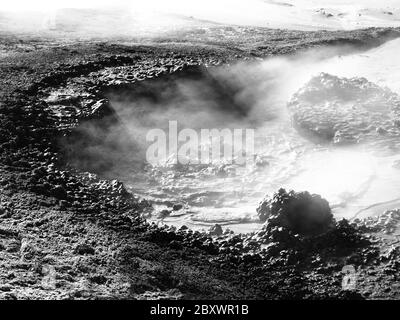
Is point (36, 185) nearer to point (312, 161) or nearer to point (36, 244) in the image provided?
point (36, 244)

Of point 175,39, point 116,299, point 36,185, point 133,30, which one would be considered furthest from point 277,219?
point 133,30

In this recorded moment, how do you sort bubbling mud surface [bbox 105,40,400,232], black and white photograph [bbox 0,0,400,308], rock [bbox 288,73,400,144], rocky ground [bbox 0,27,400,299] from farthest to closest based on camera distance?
1. rock [bbox 288,73,400,144]
2. bubbling mud surface [bbox 105,40,400,232]
3. black and white photograph [bbox 0,0,400,308]
4. rocky ground [bbox 0,27,400,299]

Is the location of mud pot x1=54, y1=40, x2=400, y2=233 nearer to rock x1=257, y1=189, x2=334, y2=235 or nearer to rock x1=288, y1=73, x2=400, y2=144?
rock x1=288, y1=73, x2=400, y2=144

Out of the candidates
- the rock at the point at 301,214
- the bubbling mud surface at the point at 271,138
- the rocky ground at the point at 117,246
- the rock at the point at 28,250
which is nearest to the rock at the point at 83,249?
the rocky ground at the point at 117,246

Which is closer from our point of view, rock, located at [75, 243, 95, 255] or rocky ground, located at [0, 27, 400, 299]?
rocky ground, located at [0, 27, 400, 299]

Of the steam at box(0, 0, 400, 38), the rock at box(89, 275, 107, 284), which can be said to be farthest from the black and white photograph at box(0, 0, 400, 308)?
the steam at box(0, 0, 400, 38)

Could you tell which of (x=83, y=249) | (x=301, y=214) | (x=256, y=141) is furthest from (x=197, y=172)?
(x=83, y=249)

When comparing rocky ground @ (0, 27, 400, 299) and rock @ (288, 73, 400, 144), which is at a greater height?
rock @ (288, 73, 400, 144)

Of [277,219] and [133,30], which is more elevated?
[133,30]
